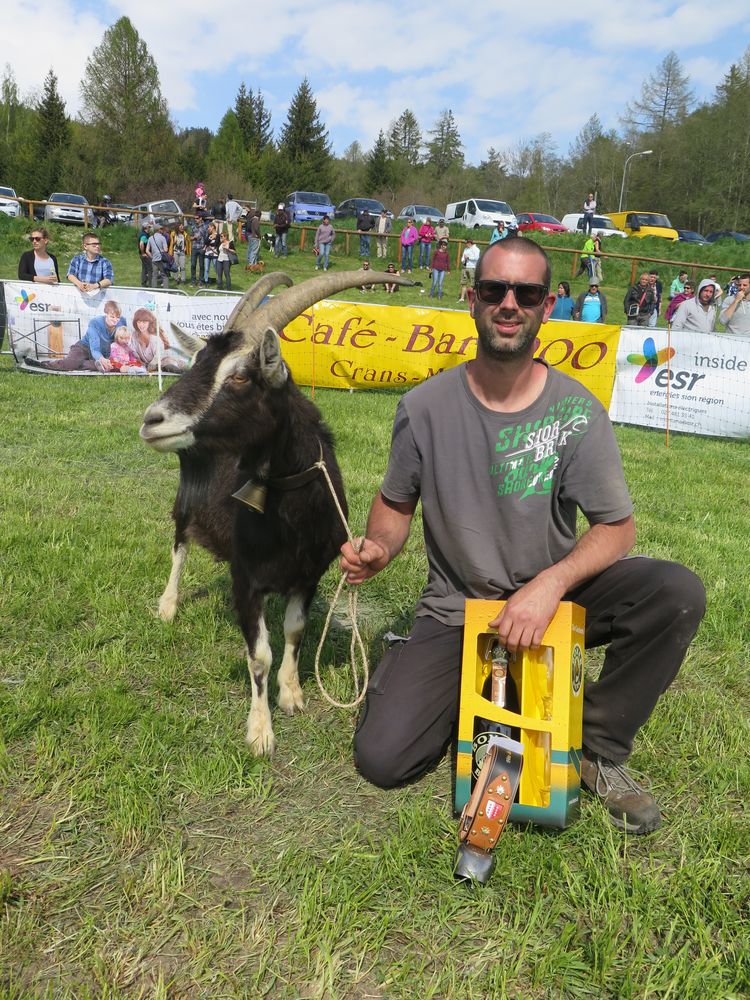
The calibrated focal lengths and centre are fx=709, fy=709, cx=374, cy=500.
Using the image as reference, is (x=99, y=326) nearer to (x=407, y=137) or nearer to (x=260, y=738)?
(x=260, y=738)

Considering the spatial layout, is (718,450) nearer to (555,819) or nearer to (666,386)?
(666,386)

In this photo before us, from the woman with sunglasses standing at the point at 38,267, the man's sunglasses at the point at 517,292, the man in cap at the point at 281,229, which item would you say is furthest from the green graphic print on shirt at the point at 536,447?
the man in cap at the point at 281,229

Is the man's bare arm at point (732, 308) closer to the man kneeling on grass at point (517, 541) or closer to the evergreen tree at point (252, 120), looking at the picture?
the man kneeling on grass at point (517, 541)

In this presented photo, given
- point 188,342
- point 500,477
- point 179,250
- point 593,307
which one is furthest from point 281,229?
point 500,477

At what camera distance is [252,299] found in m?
3.28

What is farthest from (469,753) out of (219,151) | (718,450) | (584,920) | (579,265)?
(219,151)

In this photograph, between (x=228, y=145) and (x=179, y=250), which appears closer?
(x=179, y=250)

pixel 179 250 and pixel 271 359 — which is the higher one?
pixel 179 250

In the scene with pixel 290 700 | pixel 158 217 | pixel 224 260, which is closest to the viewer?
pixel 290 700

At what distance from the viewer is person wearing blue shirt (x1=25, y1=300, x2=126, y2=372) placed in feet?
34.0

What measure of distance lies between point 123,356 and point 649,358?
304 inches

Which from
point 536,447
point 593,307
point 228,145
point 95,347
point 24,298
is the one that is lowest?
point 95,347

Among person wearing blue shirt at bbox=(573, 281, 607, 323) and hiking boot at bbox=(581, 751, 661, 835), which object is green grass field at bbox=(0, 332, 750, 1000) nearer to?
hiking boot at bbox=(581, 751, 661, 835)

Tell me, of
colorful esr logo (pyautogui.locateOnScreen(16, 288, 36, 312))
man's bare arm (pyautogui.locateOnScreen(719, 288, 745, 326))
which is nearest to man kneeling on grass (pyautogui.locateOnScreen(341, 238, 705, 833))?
colorful esr logo (pyautogui.locateOnScreen(16, 288, 36, 312))
